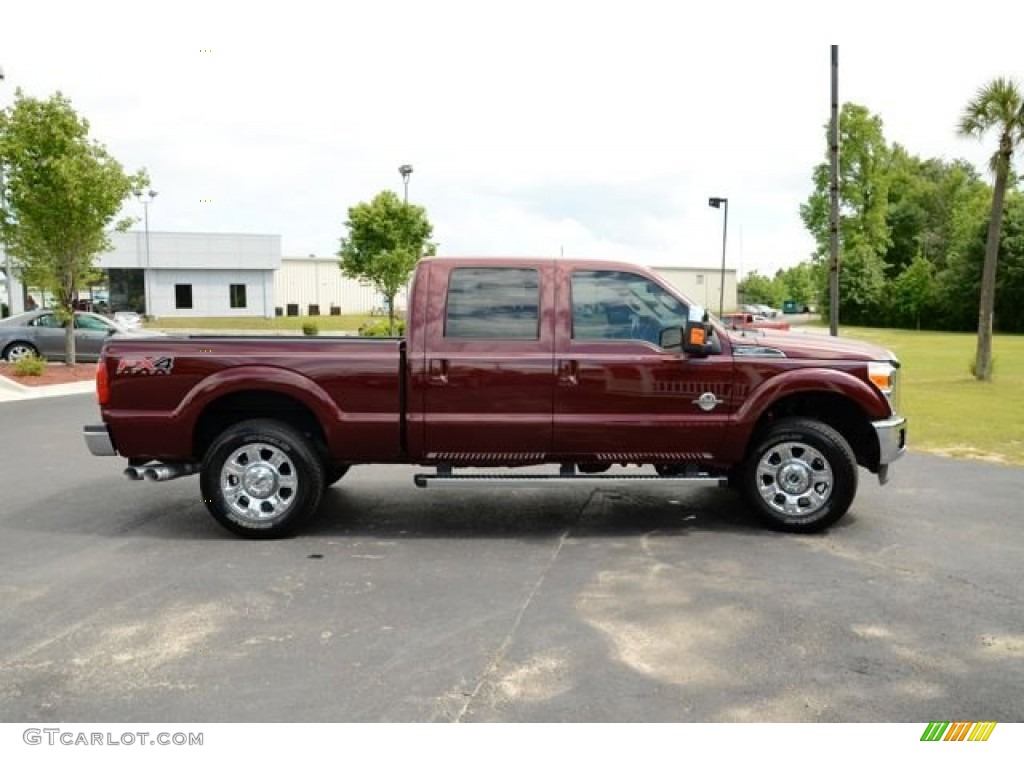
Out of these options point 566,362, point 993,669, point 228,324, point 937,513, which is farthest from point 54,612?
point 228,324

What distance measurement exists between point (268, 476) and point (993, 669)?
14.8ft

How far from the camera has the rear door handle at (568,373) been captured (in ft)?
20.0

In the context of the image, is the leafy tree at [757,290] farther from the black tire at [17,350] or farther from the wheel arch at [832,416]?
the wheel arch at [832,416]

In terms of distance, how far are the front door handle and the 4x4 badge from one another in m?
1.77

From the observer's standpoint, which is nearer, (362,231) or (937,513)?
(937,513)

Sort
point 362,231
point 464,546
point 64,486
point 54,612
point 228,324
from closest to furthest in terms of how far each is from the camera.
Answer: point 54,612
point 464,546
point 64,486
point 362,231
point 228,324

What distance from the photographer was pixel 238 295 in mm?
59281

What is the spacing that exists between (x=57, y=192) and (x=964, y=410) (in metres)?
18.1

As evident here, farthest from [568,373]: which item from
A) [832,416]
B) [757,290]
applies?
[757,290]

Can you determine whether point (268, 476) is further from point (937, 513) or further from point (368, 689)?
point (937, 513)

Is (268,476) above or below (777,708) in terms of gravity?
above

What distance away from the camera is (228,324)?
49.1 meters
